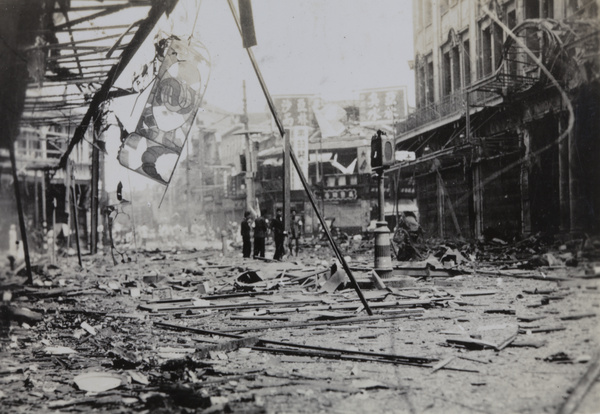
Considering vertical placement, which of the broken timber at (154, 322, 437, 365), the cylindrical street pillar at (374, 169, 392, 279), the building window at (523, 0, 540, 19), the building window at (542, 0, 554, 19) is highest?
the building window at (523, 0, 540, 19)

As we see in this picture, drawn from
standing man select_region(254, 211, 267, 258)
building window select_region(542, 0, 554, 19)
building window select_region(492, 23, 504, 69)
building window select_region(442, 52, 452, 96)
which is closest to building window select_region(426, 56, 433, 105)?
building window select_region(442, 52, 452, 96)

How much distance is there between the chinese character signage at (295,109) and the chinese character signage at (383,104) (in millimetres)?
5376

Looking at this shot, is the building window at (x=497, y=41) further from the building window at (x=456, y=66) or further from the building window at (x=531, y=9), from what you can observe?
the building window at (x=456, y=66)

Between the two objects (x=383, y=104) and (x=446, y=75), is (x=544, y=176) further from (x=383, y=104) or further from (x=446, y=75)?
(x=383, y=104)

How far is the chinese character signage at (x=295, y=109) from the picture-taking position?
45.4 meters

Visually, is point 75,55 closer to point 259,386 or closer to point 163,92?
point 163,92

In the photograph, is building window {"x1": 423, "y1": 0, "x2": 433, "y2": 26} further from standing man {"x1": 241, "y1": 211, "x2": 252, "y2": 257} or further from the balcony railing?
standing man {"x1": 241, "y1": 211, "x2": 252, "y2": 257}

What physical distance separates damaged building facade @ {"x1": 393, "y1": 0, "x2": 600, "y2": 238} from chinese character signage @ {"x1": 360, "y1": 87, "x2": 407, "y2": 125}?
18.1 meters

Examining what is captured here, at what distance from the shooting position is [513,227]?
17.7 meters

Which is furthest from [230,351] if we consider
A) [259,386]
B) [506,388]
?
[506,388]

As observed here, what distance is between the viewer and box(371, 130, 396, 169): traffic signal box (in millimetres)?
10070

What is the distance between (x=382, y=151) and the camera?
10055 mm

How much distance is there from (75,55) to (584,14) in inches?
450

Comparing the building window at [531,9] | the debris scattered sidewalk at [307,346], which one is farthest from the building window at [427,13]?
the debris scattered sidewalk at [307,346]
